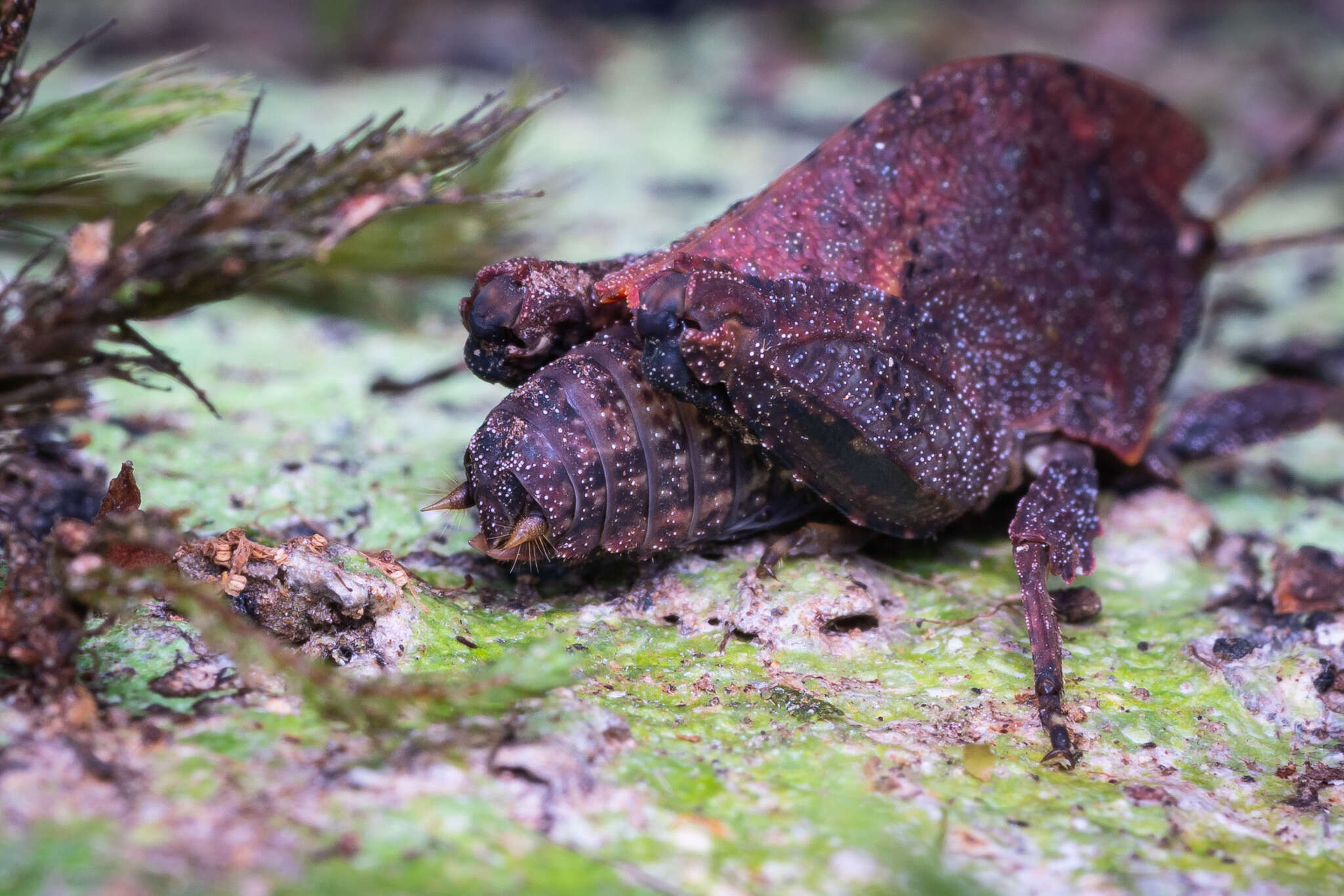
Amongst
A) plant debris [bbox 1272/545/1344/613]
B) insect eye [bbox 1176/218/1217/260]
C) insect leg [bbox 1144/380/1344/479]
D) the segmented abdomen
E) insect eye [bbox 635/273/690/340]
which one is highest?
insect eye [bbox 1176/218/1217/260]

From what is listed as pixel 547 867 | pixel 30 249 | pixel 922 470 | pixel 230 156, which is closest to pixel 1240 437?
pixel 922 470

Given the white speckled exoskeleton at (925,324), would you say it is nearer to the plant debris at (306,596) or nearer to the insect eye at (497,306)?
the insect eye at (497,306)

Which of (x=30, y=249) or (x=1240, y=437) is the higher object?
(x=30, y=249)

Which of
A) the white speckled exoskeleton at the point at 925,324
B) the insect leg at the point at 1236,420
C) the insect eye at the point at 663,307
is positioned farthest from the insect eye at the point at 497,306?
the insect leg at the point at 1236,420

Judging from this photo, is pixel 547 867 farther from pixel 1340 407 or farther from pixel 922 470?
pixel 1340 407

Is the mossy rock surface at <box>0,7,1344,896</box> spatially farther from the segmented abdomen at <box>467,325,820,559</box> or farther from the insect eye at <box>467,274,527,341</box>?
the insect eye at <box>467,274,527,341</box>

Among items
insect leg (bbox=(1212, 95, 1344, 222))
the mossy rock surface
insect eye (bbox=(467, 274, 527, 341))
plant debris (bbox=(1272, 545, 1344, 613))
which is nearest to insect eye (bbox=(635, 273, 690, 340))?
insect eye (bbox=(467, 274, 527, 341))
